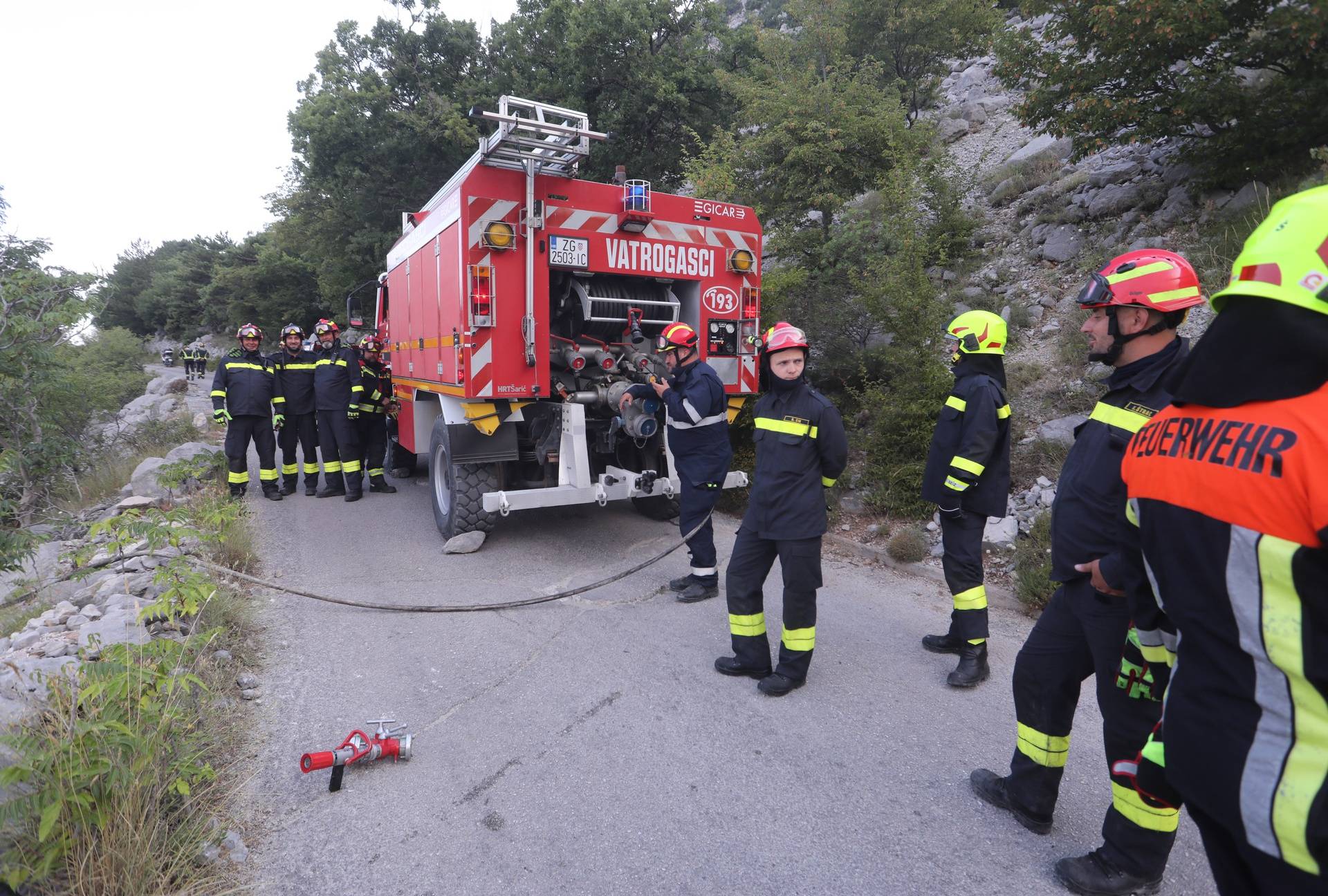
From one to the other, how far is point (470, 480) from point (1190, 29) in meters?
7.23

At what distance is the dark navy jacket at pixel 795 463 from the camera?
358 cm

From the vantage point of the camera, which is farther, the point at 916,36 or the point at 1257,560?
the point at 916,36

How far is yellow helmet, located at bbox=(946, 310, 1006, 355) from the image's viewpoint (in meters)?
3.72

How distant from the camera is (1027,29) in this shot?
26.3 feet

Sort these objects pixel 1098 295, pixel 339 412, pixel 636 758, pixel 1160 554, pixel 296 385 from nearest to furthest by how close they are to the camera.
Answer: pixel 1160 554, pixel 1098 295, pixel 636 758, pixel 339 412, pixel 296 385

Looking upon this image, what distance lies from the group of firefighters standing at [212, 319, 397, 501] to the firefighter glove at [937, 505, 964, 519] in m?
6.45

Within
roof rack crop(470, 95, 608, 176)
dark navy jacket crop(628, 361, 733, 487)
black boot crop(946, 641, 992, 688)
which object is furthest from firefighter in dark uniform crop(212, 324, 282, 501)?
black boot crop(946, 641, 992, 688)

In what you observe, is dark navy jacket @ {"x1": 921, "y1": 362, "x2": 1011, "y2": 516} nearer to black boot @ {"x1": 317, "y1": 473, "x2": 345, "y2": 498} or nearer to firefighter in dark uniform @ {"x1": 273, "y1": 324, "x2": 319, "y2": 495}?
black boot @ {"x1": 317, "y1": 473, "x2": 345, "y2": 498}

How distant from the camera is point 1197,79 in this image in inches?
255

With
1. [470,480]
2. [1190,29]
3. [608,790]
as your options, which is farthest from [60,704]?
[1190,29]

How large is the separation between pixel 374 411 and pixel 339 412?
17.1 inches

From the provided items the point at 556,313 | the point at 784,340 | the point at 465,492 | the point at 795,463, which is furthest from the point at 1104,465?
the point at 465,492

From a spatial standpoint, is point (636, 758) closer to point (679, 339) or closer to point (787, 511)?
point (787, 511)

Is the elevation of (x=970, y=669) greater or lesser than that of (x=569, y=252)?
lesser
